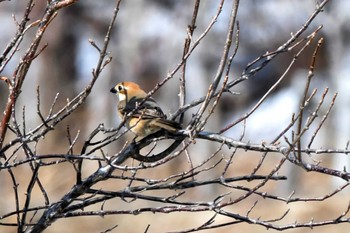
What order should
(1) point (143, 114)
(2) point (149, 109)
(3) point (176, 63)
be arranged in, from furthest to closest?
(3) point (176, 63), (2) point (149, 109), (1) point (143, 114)

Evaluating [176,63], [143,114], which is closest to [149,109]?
[143,114]

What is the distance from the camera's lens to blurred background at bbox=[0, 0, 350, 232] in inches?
608

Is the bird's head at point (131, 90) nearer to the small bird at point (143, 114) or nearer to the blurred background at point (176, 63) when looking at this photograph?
the small bird at point (143, 114)

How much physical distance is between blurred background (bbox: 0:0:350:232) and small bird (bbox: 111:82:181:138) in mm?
4521

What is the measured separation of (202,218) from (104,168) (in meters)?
10.8

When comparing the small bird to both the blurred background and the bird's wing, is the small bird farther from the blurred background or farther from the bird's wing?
the blurred background

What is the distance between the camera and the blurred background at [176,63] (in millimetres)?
15438

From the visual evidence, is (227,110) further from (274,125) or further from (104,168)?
(104,168)

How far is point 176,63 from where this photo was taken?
1859cm

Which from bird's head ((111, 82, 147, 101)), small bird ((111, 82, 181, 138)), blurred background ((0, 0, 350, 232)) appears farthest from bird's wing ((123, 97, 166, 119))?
blurred background ((0, 0, 350, 232))

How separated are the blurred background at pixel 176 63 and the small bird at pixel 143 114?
14.8 ft

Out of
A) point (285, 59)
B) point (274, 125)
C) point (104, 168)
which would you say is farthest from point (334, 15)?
point (104, 168)

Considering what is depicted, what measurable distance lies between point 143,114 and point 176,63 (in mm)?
14788

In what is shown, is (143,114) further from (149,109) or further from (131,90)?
(131,90)
